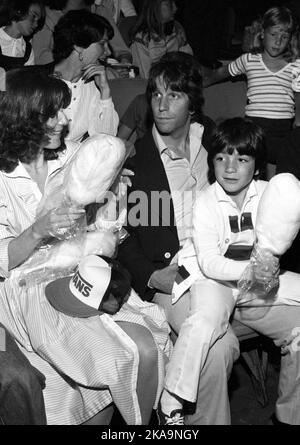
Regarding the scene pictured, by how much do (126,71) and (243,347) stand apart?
87.5 inches

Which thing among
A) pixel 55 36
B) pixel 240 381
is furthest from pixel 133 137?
pixel 240 381

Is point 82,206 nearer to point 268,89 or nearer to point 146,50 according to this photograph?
point 268,89

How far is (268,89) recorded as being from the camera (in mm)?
3688

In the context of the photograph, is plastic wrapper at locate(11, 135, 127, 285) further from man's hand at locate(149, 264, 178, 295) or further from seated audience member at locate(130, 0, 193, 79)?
seated audience member at locate(130, 0, 193, 79)

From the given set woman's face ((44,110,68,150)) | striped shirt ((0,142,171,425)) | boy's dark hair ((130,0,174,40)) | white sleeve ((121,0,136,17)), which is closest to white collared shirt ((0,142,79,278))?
striped shirt ((0,142,171,425))

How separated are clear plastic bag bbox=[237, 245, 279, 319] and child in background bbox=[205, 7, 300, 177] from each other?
1.55 meters

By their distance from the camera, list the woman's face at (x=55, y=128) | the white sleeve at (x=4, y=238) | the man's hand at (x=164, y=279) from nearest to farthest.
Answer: the white sleeve at (x=4, y=238)
the woman's face at (x=55, y=128)
the man's hand at (x=164, y=279)

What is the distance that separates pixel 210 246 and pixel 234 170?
31cm

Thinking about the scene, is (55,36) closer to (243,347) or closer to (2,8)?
(2,8)

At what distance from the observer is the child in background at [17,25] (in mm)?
3590

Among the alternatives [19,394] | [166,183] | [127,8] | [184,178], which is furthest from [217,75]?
[19,394]

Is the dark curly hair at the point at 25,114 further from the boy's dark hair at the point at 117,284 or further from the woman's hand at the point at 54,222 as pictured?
the boy's dark hair at the point at 117,284

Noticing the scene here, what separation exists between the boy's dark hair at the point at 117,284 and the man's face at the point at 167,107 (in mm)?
725

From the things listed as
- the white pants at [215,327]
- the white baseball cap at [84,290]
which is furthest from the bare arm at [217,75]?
the white baseball cap at [84,290]
